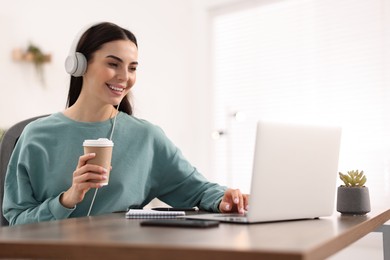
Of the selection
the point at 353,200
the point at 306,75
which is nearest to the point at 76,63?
the point at 353,200

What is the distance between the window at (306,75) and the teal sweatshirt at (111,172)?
2317mm

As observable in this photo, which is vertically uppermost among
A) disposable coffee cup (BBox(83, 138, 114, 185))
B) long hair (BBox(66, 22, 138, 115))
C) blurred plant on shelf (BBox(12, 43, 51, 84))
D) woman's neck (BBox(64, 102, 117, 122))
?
blurred plant on shelf (BBox(12, 43, 51, 84))

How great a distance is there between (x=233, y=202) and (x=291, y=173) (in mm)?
316

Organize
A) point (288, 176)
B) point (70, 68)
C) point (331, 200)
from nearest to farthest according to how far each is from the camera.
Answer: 1. point (288, 176)
2. point (331, 200)
3. point (70, 68)

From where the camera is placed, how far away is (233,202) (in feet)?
4.97

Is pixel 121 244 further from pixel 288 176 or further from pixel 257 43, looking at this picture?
pixel 257 43

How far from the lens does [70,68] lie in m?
1.75

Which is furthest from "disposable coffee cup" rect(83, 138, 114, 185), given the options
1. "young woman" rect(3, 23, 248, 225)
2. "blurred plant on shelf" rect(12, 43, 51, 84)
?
"blurred plant on shelf" rect(12, 43, 51, 84)

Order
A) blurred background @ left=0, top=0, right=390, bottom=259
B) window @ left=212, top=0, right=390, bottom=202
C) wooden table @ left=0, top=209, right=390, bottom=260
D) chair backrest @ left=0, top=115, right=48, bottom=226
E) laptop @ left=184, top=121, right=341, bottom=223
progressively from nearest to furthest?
wooden table @ left=0, top=209, right=390, bottom=260 < laptop @ left=184, top=121, right=341, bottom=223 < chair backrest @ left=0, top=115, right=48, bottom=226 < blurred background @ left=0, top=0, right=390, bottom=259 < window @ left=212, top=0, right=390, bottom=202

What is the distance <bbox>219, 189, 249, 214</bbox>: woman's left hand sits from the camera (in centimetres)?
149

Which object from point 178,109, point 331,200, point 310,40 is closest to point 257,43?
point 310,40

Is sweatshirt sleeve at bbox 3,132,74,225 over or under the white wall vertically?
under

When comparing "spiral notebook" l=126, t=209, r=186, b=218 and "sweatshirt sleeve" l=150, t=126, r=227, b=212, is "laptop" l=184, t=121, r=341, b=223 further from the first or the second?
"sweatshirt sleeve" l=150, t=126, r=227, b=212

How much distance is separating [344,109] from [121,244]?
3.51 m
